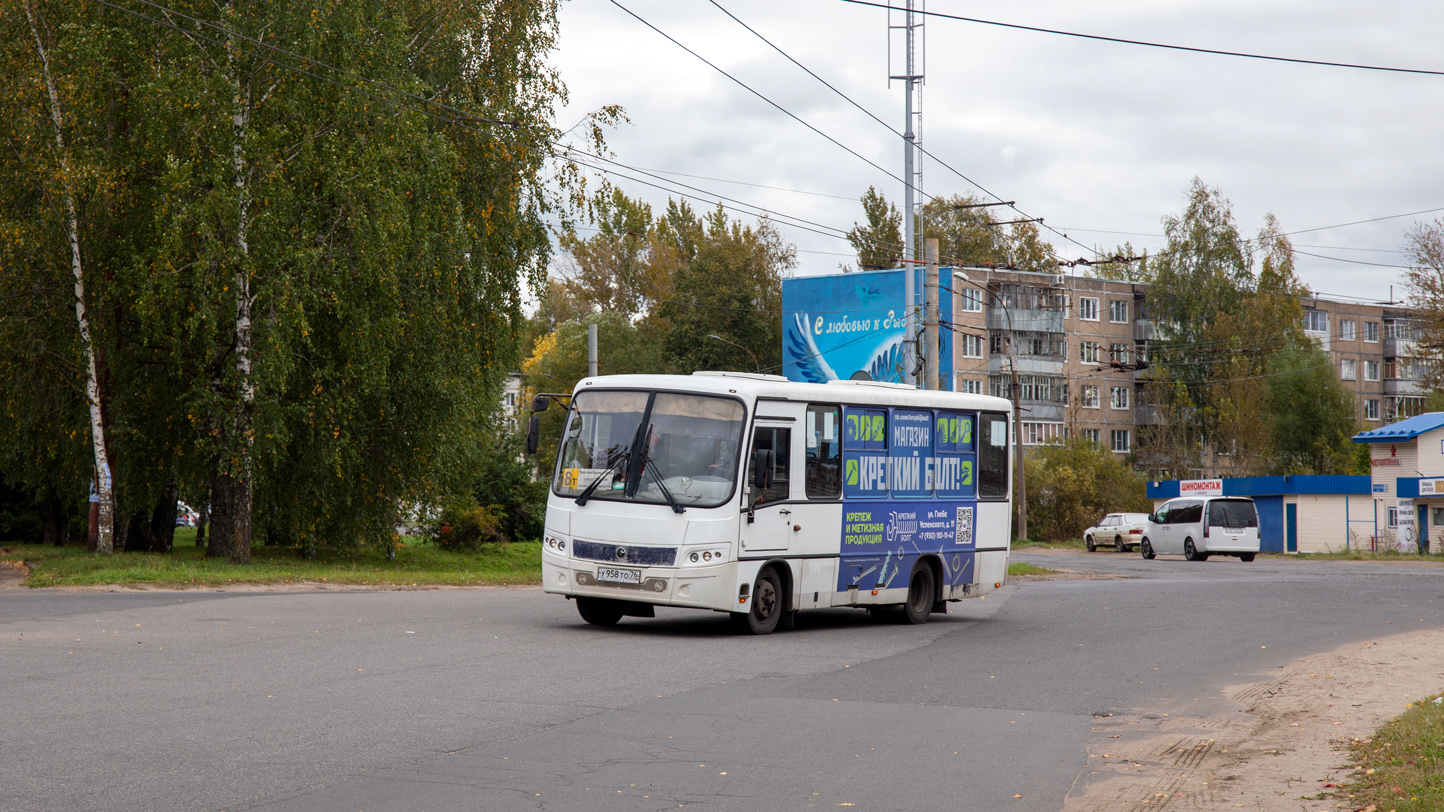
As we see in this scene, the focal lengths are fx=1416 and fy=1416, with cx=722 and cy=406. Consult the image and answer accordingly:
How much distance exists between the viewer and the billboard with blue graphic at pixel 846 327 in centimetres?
6019

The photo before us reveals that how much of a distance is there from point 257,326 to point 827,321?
40.0 m

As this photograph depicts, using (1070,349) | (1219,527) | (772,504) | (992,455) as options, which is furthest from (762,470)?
(1070,349)

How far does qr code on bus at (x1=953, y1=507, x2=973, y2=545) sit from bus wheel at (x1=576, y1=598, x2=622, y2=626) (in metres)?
5.17

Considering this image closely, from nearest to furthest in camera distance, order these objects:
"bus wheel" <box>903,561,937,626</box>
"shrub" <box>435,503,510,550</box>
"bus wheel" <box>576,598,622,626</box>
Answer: "bus wheel" <box>576,598,622,626</box>
"bus wheel" <box>903,561,937,626</box>
"shrub" <box>435,503,510,550</box>

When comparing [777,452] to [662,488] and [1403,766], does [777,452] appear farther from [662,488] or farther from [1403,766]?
[1403,766]

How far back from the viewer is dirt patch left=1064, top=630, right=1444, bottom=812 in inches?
298

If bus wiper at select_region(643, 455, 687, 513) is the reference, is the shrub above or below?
below

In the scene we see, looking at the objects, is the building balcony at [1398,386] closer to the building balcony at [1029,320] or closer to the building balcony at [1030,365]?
the building balcony at [1030,365]

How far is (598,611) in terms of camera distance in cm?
1644

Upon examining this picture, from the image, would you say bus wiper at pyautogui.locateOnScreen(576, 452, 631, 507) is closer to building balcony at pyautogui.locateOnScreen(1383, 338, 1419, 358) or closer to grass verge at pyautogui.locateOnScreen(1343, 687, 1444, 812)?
grass verge at pyautogui.locateOnScreen(1343, 687, 1444, 812)

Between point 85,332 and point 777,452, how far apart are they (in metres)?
16.2

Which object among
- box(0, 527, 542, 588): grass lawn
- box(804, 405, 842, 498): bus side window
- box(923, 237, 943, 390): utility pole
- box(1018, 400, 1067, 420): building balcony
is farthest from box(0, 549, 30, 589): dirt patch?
box(1018, 400, 1067, 420): building balcony

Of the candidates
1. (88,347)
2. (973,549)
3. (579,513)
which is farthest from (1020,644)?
(88,347)

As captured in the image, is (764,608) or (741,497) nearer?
(741,497)
